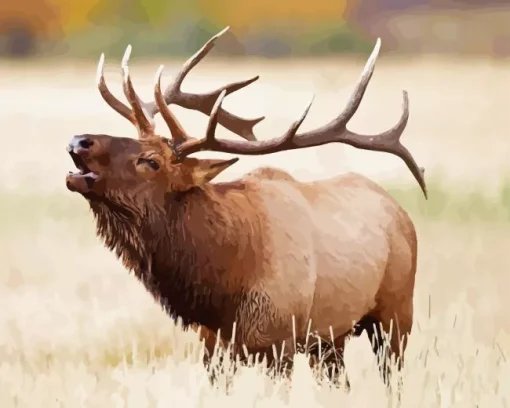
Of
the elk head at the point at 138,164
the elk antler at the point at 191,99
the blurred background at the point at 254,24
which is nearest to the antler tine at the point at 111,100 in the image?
the elk antler at the point at 191,99

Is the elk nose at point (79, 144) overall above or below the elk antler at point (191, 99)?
below

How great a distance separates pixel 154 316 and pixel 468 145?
141cm

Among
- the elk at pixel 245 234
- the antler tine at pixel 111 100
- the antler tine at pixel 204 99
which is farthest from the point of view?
the antler tine at pixel 204 99

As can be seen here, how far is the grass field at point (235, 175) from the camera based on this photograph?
2568 mm

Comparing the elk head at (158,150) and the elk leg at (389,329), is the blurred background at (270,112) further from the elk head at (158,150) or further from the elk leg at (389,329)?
the elk head at (158,150)

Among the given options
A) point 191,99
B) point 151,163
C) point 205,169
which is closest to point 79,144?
point 151,163

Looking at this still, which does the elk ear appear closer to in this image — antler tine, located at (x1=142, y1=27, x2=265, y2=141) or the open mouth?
the open mouth

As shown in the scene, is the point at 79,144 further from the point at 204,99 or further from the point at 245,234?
the point at 204,99

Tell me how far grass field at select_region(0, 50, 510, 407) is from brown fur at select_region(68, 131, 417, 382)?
6.3 inches

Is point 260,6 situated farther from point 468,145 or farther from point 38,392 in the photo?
point 38,392

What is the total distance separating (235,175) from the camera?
358 centimetres

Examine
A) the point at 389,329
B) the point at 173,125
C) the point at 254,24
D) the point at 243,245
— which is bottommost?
the point at 389,329

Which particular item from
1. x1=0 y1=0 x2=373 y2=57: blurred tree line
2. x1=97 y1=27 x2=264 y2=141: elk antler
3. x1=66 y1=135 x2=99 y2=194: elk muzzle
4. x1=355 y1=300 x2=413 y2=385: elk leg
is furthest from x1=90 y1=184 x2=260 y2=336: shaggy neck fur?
x1=0 y1=0 x2=373 y2=57: blurred tree line

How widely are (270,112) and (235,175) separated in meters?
0.27
